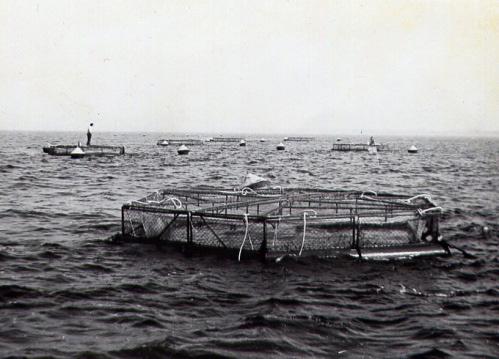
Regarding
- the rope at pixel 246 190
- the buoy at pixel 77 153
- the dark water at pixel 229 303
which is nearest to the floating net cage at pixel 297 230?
the rope at pixel 246 190

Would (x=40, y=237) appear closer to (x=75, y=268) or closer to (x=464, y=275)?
(x=75, y=268)

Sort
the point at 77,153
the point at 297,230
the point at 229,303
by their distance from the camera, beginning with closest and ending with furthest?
the point at 229,303 < the point at 297,230 < the point at 77,153

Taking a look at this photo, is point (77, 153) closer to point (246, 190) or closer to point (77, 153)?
point (77, 153)

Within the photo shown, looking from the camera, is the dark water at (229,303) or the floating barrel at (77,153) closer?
the dark water at (229,303)

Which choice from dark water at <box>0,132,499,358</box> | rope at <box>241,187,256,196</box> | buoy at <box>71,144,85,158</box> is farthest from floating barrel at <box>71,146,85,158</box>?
rope at <box>241,187,256,196</box>

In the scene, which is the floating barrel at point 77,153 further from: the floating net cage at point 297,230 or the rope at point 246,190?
the rope at point 246,190

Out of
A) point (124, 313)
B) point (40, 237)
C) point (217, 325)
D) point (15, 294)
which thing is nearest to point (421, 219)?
point (217, 325)

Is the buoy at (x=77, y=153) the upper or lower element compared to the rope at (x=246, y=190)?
lower

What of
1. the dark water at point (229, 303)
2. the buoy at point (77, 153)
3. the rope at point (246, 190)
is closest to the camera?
the dark water at point (229, 303)

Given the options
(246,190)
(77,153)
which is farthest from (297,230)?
(77,153)

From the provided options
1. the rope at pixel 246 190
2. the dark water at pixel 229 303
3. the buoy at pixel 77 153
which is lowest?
the dark water at pixel 229 303

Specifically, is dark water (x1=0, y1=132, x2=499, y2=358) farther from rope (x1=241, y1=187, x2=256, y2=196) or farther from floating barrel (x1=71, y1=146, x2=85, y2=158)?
floating barrel (x1=71, y1=146, x2=85, y2=158)

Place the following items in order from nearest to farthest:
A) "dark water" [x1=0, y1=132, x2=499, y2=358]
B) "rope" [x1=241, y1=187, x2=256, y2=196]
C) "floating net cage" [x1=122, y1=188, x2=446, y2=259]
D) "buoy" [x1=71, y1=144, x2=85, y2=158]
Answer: "dark water" [x1=0, y1=132, x2=499, y2=358]
"floating net cage" [x1=122, y1=188, x2=446, y2=259]
"rope" [x1=241, y1=187, x2=256, y2=196]
"buoy" [x1=71, y1=144, x2=85, y2=158]

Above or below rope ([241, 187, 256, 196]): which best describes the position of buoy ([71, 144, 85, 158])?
below
